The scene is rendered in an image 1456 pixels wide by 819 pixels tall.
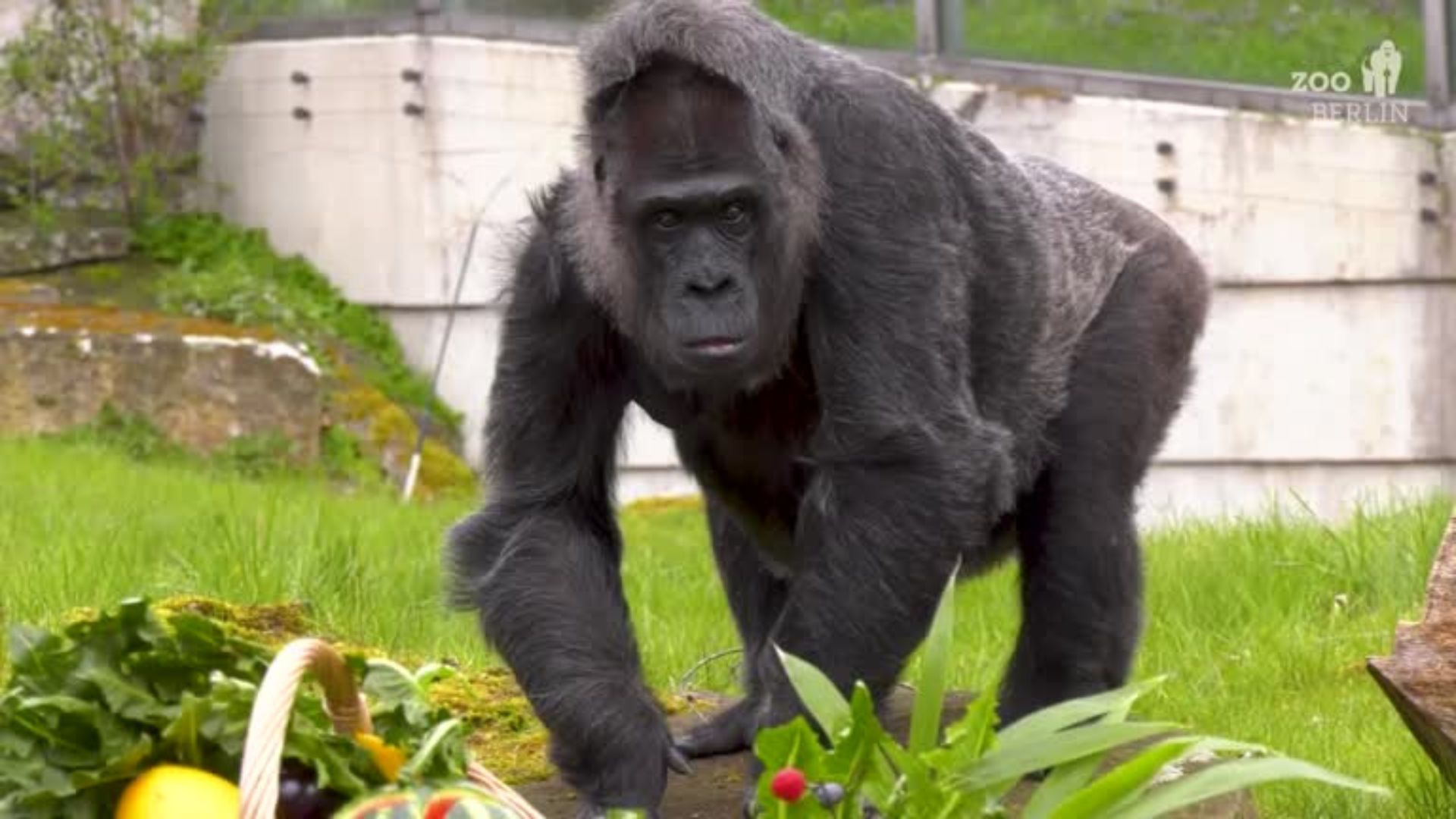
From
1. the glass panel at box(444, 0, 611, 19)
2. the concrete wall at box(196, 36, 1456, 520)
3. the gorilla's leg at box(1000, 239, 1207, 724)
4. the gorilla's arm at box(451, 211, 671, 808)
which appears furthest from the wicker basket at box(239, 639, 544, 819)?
the glass panel at box(444, 0, 611, 19)

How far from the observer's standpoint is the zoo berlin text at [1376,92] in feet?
37.6

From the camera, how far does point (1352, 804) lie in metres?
4.77

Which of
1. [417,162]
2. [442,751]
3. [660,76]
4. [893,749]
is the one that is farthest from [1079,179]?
[417,162]

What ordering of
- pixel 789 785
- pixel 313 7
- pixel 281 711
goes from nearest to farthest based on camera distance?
pixel 281 711 < pixel 789 785 < pixel 313 7

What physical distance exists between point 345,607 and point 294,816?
3201mm

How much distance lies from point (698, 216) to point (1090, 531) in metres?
1.37

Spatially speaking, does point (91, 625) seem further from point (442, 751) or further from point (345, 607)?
point (345, 607)

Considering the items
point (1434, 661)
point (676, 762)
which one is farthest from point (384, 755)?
point (1434, 661)

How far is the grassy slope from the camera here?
11.5 metres

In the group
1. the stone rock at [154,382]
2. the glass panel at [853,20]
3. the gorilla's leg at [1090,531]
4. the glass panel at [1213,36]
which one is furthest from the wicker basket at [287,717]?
the glass panel at [853,20]

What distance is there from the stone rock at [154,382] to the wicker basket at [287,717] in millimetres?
9427

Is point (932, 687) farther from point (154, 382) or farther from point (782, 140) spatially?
point (154, 382)

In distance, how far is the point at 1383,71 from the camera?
11.5 meters

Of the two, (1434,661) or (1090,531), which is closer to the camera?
(1434,661)
